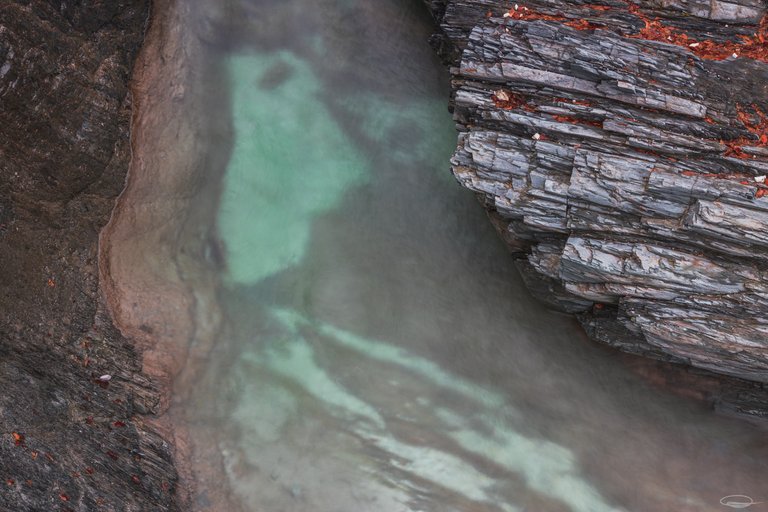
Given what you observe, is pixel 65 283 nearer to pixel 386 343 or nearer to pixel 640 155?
pixel 386 343

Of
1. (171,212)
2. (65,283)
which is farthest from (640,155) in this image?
(65,283)

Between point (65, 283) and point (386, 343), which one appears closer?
point (65, 283)

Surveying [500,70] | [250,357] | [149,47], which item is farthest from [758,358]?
[149,47]

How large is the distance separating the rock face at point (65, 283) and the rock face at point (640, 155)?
18.3ft

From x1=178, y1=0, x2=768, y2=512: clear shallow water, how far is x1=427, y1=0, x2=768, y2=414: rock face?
1544mm

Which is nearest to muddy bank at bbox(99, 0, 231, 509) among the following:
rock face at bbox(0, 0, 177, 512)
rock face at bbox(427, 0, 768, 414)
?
rock face at bbox(0, 0, 177, 512)

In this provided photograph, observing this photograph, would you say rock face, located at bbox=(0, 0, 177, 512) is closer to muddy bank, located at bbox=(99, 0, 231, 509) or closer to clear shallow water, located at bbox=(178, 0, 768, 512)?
muddy bank, located at bbox=(99, 0, 231, 509)

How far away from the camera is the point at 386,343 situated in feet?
32.7

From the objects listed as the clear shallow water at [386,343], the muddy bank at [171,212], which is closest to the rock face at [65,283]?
the muddy bank at [171,212]

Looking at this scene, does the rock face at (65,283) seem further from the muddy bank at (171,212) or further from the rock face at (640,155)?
the rock face at (640,155)

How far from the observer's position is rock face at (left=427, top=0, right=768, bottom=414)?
775cm

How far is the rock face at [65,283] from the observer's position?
29.8 ft

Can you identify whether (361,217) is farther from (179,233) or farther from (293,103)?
(179,233)

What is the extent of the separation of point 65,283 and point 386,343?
16.3 feet
